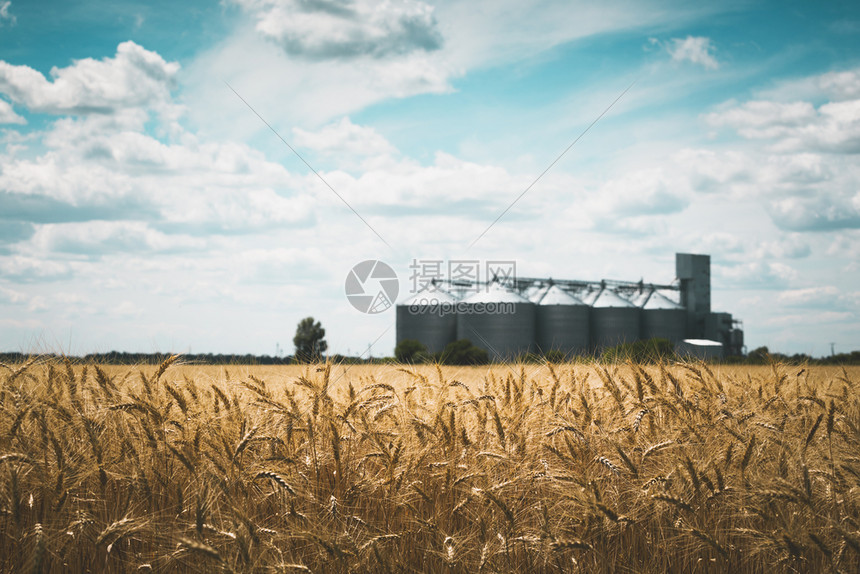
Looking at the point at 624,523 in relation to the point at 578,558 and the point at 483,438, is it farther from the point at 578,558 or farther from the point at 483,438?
the point at 483,438

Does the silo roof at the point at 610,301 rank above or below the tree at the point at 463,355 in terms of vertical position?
above

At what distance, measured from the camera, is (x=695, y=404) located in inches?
193

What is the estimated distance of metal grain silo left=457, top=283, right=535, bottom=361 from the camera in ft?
124

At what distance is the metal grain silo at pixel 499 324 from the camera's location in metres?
37.8

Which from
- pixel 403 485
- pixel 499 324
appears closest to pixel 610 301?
pixel 499 324

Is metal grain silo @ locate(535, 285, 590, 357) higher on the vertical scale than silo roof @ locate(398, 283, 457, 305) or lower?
lower

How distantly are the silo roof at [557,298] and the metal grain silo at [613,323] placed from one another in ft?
5.88

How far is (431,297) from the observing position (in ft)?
139

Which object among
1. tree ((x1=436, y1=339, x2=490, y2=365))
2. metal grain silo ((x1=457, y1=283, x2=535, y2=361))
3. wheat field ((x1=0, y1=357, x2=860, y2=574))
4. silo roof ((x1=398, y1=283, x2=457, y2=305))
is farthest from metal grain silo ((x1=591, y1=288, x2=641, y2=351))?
wheat field ((x1=0, y1=357, x2=860, y2=574))

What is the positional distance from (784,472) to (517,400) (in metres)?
2.00

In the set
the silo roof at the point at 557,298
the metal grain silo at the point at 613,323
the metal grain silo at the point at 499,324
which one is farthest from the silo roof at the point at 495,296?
the metal grain silo at the point at 613,323

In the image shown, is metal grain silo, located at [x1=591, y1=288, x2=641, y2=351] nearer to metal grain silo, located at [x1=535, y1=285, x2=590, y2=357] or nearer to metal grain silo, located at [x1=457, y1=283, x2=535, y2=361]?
metal grain silo, located at [x1=535, y1=285, x2=590, y2=357]

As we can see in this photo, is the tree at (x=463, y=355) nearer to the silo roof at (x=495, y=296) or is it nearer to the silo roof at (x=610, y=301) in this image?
the silo roof at (x=495, y=296)

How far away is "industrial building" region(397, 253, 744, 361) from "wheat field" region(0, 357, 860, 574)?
103ft
